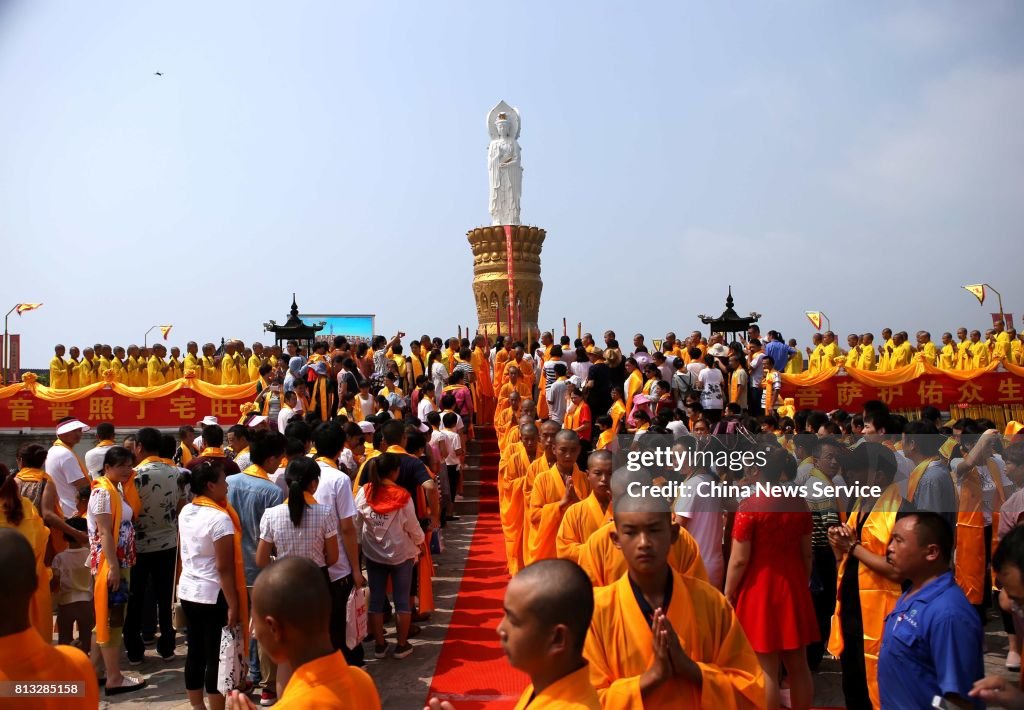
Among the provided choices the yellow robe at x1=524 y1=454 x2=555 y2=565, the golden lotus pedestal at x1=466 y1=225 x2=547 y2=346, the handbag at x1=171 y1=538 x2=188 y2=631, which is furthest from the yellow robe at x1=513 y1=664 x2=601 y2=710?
the golden lotus pedestal at x1=466 y1=225 x2=547 y2=346

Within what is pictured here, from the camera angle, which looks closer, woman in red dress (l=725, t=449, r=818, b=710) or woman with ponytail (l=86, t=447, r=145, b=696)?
woman in red dress (l=725, t=449, r=818, b=710)

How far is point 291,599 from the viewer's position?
7.45 ft

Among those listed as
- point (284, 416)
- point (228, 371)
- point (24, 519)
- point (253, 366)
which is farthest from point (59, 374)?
point (24, 519)

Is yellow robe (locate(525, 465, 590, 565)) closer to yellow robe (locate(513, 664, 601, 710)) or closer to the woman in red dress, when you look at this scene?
the woman in red dress

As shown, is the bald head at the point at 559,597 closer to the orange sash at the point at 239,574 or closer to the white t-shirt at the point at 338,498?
the orange sash at the point at 239,574

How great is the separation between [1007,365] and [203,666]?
50.1 feet

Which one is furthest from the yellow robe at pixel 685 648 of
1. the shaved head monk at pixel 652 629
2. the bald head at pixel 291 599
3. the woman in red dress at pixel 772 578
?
the woman in red dress at pixel 772 578

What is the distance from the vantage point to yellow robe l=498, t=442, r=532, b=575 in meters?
7.73

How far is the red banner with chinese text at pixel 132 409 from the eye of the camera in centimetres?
1500

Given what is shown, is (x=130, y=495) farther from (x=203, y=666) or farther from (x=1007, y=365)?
(x=1007, y=365)

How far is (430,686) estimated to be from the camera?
5.70 meters

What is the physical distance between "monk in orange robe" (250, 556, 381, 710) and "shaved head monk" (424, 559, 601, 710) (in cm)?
47

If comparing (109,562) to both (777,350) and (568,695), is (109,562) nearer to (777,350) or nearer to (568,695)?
Result: (568,695)

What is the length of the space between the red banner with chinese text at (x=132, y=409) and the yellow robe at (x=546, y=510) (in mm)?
10087
